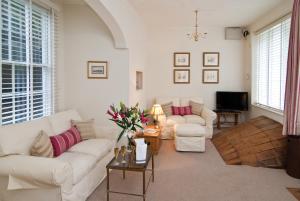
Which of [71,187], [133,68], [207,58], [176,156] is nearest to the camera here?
[71,187]

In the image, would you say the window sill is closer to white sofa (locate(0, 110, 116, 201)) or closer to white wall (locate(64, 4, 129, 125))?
white wall (locate(64, 4, 129, 125))

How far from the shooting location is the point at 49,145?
2875mm

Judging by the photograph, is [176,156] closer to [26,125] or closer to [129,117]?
[129,117]

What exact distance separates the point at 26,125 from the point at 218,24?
519 cm

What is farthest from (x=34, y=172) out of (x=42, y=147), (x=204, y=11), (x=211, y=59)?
(x=211, y=59)

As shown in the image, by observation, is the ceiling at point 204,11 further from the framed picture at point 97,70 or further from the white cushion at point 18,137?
the white cushion at point 18,137

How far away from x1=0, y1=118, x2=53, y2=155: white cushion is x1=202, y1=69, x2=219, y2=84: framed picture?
4711mm

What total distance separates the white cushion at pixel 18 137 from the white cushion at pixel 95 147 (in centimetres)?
54

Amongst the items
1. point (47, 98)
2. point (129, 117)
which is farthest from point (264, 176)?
point (47, 98)

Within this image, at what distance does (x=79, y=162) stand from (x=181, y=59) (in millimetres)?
4632

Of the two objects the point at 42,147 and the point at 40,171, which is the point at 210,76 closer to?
the point at 42,147

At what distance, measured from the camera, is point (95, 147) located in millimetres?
3271

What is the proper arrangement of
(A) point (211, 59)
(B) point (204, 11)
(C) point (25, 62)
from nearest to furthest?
(C) point (25, 62) < (B) point (204, 11) < (A) point (211, 59)

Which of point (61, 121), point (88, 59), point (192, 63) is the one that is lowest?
point (61, 121)
